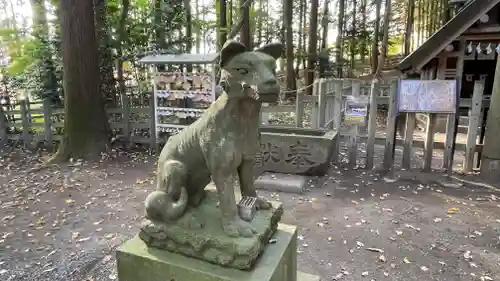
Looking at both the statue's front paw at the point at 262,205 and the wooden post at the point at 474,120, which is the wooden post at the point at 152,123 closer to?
the statue's front paw at the point at 262,205

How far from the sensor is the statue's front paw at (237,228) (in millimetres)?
2021

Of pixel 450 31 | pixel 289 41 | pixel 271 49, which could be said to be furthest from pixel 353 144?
pixel 289 41

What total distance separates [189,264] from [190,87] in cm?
A: 564

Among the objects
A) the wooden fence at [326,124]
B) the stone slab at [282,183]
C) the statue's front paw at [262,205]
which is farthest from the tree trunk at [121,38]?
the statue's front paw at [262,205]

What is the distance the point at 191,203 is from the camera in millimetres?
2318

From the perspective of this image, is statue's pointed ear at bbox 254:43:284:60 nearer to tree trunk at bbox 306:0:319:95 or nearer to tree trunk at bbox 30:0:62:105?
tree trunk at bbox 30:0:62:105

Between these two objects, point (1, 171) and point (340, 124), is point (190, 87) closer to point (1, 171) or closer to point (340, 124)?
point (340, 124)

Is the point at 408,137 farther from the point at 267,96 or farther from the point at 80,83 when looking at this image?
the point at 80,83

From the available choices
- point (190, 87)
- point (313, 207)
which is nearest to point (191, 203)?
point (313, 207)

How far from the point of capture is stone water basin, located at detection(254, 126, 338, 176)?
5678mm

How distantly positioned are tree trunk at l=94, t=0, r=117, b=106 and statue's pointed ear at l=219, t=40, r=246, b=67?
8.35 meters

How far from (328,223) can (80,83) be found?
19.2 feet

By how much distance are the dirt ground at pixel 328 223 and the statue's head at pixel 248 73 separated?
2173mm

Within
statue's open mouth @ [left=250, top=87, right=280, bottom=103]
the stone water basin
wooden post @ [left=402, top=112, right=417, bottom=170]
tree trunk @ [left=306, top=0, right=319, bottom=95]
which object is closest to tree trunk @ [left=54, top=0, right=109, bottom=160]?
the stone water basin
